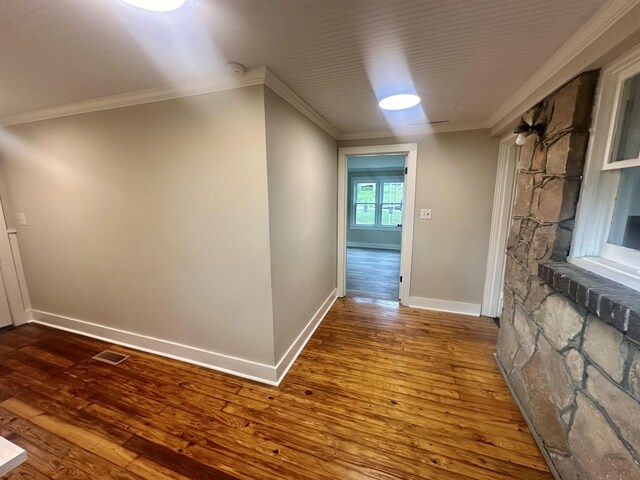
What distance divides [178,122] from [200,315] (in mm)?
1471

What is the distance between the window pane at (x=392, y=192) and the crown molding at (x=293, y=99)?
4.05 m

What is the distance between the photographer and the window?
643 cm

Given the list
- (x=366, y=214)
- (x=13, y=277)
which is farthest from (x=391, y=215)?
(x=13, y=277)

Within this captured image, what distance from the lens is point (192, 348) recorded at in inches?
83.4

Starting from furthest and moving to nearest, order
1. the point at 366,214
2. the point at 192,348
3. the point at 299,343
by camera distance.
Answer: the point at 366,214 → the point at 299,343 → the point at 192,348

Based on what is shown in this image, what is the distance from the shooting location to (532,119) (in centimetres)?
172

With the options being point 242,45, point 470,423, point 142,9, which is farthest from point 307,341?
point 142,9

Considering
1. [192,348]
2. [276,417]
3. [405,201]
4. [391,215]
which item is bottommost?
[276,417]

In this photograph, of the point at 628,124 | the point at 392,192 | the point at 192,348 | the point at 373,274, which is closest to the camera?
the point at 628,124

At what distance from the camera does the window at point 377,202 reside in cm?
643

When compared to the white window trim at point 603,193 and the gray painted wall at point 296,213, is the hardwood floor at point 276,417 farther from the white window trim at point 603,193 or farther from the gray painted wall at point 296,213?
the white window trim at point 603,193

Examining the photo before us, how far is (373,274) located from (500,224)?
2282 mm

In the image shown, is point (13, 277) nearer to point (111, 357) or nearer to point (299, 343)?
point (111, 357)

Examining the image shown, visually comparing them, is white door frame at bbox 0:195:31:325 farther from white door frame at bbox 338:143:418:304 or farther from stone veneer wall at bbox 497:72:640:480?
stone veneer wall at bbox 497:72:640:480
